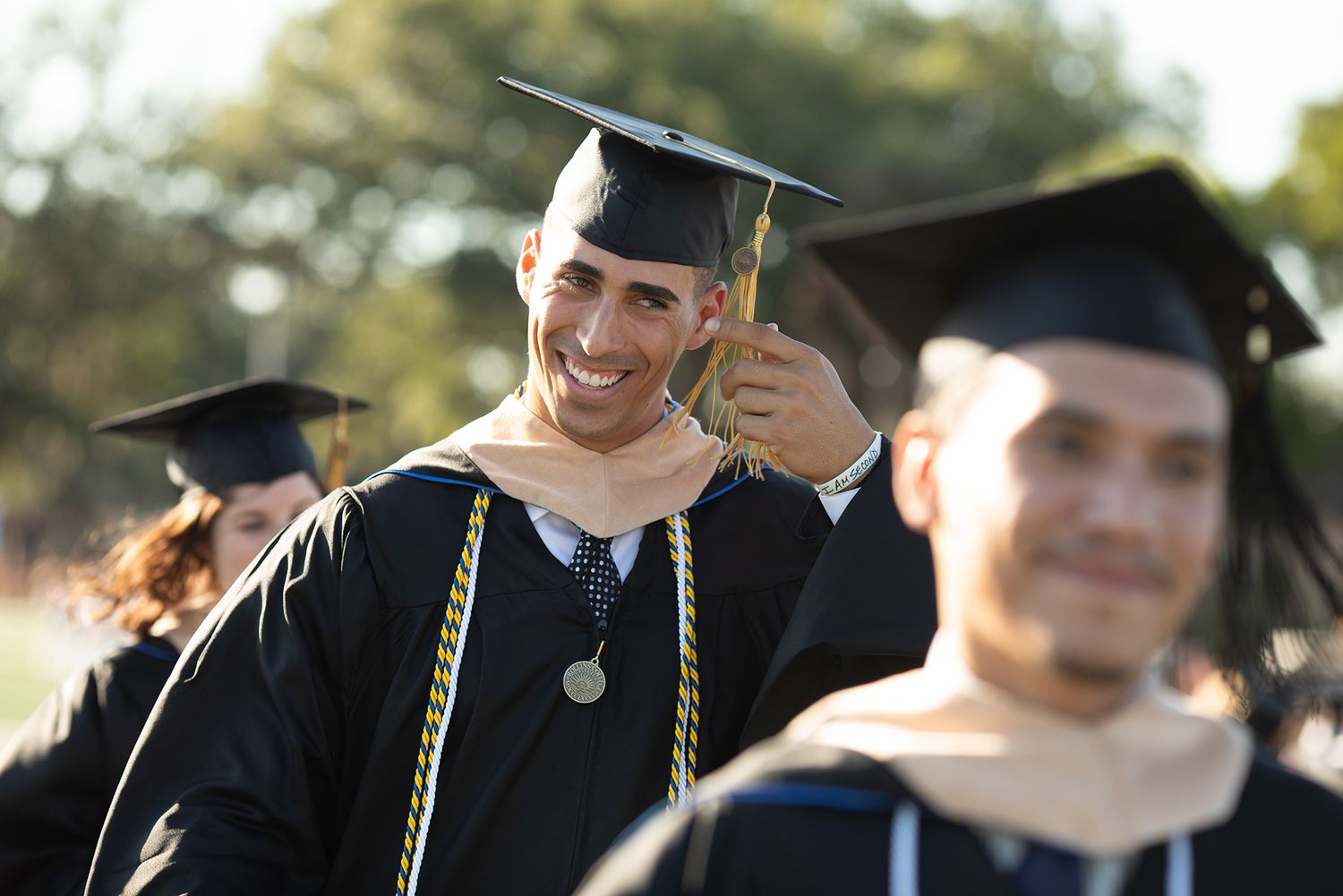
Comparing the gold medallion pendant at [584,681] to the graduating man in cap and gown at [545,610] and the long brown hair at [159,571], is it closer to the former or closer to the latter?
the graduating man in cap and gown at [545,610]

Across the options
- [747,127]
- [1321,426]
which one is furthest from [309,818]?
[747,127]

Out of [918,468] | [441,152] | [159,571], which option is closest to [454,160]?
[441,152]

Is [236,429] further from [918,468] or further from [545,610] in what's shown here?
[918,468]

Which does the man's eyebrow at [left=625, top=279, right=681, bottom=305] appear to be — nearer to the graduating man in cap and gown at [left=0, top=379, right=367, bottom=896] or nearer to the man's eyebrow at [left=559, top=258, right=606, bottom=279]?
the man's eyebrow at [left=559, top=258, right=606, bottom=279]

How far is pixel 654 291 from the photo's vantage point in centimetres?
325

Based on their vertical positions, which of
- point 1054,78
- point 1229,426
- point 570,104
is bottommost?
point 1229,426

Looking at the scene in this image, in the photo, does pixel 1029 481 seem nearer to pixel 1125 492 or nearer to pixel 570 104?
pixel 1125 492

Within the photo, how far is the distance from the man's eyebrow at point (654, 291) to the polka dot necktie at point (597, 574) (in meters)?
0.51

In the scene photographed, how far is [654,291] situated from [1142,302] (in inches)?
60.1

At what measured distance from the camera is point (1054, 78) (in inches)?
1198

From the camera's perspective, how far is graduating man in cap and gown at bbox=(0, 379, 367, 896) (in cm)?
398

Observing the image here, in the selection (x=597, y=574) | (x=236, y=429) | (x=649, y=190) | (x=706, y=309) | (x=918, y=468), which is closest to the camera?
(x=918, y=468)

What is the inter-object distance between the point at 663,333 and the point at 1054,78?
29.0 m

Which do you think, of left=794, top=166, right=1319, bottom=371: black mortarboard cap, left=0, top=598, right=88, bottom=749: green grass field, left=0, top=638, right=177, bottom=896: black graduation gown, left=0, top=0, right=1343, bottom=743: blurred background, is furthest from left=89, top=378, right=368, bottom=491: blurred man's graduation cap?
left=0, top=0, right=1343, bottom=743: blurred background
